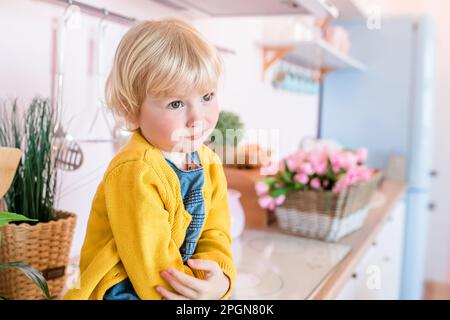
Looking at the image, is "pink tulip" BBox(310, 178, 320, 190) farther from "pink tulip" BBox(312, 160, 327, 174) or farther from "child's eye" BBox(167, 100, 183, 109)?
"child's eye" BBox(167, 100, 183, 109)

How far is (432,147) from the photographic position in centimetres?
224

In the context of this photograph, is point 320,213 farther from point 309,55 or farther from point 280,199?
point 309,55

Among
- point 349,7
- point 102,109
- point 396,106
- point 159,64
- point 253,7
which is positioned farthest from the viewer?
point 396,106

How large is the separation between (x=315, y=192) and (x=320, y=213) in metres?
0.05

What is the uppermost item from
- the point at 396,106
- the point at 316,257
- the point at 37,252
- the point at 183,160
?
the point at 396,106

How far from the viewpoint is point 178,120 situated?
42 cm

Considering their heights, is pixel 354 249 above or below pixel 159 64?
below

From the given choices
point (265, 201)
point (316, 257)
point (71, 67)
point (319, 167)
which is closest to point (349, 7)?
point (319, 167)

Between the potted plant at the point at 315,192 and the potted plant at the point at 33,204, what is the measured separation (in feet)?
1.88

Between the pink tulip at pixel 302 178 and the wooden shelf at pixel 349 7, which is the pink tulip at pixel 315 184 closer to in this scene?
the pink tulip at pixel 302 178

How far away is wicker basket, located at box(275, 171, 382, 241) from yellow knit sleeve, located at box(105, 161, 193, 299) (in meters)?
0.70

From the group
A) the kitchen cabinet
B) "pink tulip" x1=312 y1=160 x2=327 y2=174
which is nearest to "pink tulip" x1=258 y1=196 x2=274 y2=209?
"pink tulip" x1=312 y1=160 x2=327 y2=174

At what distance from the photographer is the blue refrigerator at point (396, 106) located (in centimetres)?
209
